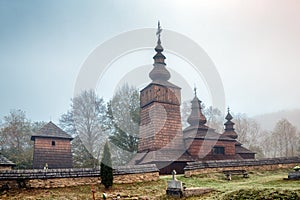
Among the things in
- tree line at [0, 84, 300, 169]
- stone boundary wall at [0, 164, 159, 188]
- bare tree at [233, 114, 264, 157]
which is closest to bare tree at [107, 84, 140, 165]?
tree line at [0, 84, 300, 169]

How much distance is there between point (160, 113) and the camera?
2633 centimetres

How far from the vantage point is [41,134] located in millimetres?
24734

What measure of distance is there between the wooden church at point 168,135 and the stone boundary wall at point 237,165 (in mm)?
4969

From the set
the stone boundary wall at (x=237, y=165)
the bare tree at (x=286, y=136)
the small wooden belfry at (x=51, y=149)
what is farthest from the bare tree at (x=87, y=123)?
the bare tree at (x=286, y=136)

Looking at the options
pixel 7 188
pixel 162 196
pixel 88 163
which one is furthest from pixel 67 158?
pixel 162 196

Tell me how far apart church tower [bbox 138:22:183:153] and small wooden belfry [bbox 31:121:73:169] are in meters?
6.74

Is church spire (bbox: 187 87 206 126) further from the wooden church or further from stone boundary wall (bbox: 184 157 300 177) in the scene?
stone boundary wall (bbox: 184 157 300 177)

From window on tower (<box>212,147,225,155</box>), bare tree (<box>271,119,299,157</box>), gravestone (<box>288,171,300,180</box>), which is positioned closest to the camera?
gravestone (<box>288,171,300,180</box>)

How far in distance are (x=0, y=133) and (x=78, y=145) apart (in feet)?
35.8

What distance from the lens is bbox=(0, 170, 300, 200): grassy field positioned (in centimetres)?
928

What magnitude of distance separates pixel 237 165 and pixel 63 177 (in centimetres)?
1149

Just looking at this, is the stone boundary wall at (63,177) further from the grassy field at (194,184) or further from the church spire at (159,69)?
the church spire at (159,69)

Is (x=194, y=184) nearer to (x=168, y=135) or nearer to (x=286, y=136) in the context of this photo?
(x=168, y=135)

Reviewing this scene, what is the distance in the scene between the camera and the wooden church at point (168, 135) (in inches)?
953
